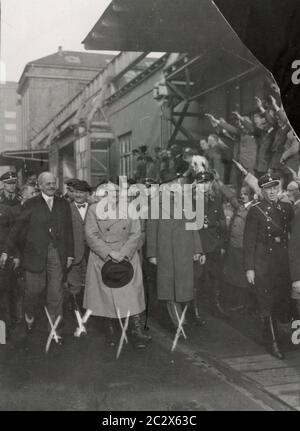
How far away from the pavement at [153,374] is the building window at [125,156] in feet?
9.87

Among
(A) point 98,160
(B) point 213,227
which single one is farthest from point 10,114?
(B) point 213,227

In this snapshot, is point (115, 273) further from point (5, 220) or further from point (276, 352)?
point (276, 352)

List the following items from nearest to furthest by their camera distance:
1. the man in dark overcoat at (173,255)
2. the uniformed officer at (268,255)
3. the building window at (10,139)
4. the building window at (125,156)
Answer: the uniformed officer at (268,255)
the building window at (10,139)
the man in dark overcoat at (173,255)
the building window at (125,156)

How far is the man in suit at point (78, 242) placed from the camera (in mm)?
5695

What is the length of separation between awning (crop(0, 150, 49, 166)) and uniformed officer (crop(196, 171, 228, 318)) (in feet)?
6.36

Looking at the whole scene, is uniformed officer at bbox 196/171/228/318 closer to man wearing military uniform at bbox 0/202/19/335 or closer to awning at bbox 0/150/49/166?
awning at bbox 0/150/49/166

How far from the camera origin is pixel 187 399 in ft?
11.5

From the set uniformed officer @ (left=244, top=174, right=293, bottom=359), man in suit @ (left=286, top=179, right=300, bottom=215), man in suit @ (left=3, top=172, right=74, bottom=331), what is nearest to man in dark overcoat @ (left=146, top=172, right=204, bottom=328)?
uniformed officer @ (left=244, top=174, right=293, bottom=359)

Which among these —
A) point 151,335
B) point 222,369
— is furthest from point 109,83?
point 222,369

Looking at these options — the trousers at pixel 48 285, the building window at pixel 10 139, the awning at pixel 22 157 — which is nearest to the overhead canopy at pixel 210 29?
the building window at pixel 10 139

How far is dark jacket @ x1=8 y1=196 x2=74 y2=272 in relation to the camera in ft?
15.5

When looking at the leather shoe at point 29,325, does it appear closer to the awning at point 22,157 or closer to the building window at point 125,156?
the awning at point 22,157

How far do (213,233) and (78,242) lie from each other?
1617 millimetres
